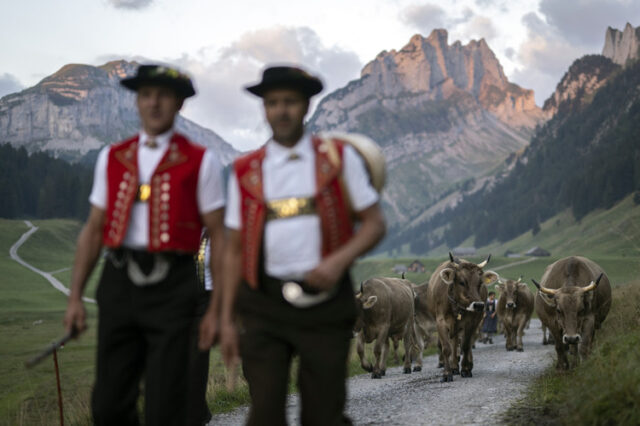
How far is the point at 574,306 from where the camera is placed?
12.5m

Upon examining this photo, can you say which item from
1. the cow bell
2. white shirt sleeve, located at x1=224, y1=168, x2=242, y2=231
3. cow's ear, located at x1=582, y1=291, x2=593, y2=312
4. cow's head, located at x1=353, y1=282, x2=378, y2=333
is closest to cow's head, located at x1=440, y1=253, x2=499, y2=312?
cow's ear, located at x1=582, y1=291, x2=593, y2=312

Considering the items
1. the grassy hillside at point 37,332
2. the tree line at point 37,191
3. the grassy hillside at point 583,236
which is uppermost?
the tree line at point 37,191

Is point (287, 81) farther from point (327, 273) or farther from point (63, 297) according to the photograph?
point (63, 297)

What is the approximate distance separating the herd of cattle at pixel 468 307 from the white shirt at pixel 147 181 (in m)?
9.61

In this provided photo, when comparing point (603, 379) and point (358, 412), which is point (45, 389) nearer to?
point (358, 412)

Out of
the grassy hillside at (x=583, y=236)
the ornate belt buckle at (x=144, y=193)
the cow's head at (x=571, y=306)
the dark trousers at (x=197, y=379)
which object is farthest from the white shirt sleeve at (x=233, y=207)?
the grassy hillside at (x=583, y=236)

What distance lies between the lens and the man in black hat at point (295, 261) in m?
3.91

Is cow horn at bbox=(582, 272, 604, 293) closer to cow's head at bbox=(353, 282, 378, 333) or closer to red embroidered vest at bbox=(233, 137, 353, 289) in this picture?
cow's head at bbox=(353, 282, 378, 333)

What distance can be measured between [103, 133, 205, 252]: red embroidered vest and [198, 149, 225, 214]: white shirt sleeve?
39mm

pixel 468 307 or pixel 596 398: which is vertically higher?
pixel 468 307

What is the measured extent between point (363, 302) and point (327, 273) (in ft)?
39.7

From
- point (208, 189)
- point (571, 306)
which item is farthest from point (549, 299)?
point (208, 189)

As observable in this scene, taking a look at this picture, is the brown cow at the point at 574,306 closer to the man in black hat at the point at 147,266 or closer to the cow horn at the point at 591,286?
the cow horn at the point at 591,286

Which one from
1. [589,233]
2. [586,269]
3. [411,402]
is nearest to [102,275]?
[411,402]
